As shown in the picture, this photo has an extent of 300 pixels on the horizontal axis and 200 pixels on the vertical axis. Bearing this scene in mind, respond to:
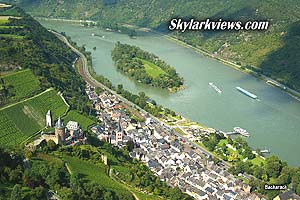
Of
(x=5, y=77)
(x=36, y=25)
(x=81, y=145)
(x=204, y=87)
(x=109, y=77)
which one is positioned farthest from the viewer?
(x=36, y=25)

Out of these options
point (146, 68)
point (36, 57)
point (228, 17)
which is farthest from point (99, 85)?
point (228, 17)

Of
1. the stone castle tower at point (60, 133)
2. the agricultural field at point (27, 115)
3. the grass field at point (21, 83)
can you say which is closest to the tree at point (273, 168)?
the stone castle tower at point (60, 133)

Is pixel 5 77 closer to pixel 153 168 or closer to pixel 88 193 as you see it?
pixel 153 168

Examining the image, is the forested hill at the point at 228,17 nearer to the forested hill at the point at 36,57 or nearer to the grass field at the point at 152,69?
the grass field at the point at 152,69

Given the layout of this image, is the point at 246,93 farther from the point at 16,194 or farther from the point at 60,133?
the point at 16,194

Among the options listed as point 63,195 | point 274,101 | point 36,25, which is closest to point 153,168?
point 63,195

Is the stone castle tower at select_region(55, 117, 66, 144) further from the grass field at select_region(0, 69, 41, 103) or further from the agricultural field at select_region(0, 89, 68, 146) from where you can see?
the grass field at select_region(0, 69, 41, 103)
